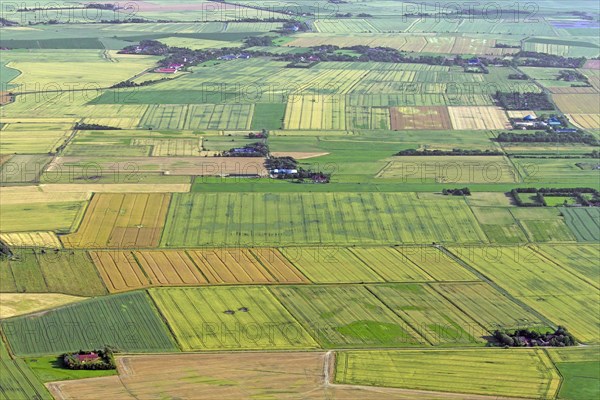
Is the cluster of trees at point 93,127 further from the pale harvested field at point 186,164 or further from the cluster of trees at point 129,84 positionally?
the cluster of trees at point 129,84

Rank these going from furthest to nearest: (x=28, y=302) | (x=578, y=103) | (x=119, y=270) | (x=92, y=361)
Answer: (x=578, y=103)
(x=119, y=270)
(x=28, y=302)
(x=92, y=361)

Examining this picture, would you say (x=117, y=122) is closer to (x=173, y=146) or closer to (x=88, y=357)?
(x=173, y=146)

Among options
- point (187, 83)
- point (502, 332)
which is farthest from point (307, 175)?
point (187, 83)

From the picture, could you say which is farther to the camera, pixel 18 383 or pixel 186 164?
pixel 186 164

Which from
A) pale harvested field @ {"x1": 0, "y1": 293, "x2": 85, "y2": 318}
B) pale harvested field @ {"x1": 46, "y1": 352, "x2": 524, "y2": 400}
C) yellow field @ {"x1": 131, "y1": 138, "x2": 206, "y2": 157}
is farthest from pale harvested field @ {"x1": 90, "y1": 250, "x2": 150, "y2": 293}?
yellow field @ {"x1": 131, "y1": 138, "x2": 206, "y2": 157}

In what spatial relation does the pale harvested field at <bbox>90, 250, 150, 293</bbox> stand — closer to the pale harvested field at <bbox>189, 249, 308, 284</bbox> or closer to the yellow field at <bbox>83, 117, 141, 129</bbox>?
the pale harvested field at <bbox>189, 249, 308, 284</bbox>

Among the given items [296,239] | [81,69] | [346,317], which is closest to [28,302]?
[346,317]
